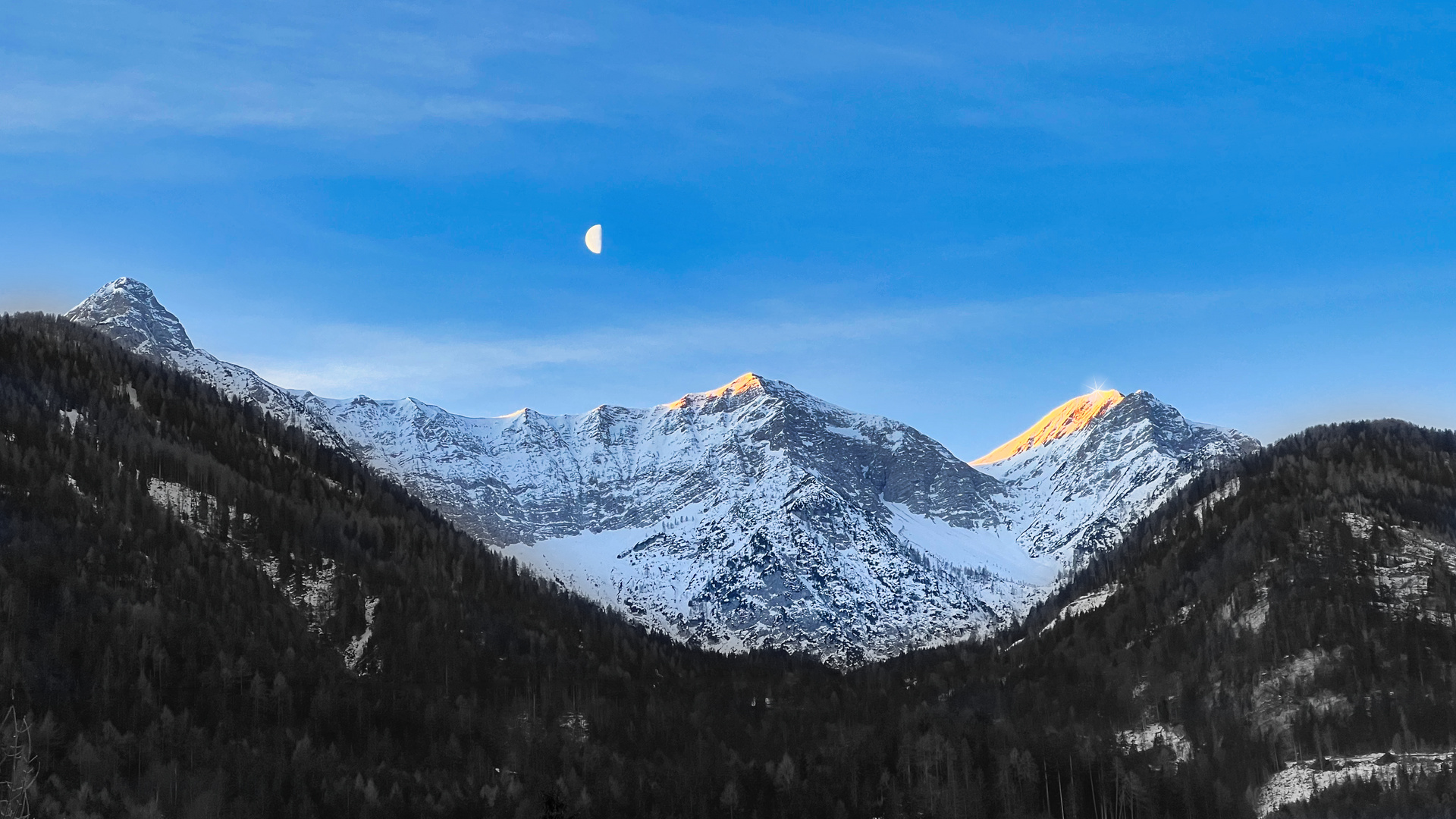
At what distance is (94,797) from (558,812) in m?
90.4

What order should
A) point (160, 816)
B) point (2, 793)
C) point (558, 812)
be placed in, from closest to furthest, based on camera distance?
point (558, 812) < point (2, 793) < point (160, 816)

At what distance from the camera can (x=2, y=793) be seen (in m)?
182

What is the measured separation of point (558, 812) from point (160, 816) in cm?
8204

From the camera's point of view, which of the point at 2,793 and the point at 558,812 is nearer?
the point at 558,812

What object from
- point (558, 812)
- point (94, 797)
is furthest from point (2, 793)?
point (558, 812)

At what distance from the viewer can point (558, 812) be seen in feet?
477

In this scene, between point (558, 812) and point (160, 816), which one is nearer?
point (558, 812)

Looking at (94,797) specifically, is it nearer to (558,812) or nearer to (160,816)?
(160,816)

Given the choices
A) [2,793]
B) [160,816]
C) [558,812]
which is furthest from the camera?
[160,816]

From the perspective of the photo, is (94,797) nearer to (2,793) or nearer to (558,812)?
(2,793)

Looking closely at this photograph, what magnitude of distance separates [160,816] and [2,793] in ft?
71.1

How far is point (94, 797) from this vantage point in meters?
198

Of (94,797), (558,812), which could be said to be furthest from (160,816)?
(558,812)

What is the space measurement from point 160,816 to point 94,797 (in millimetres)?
10405
